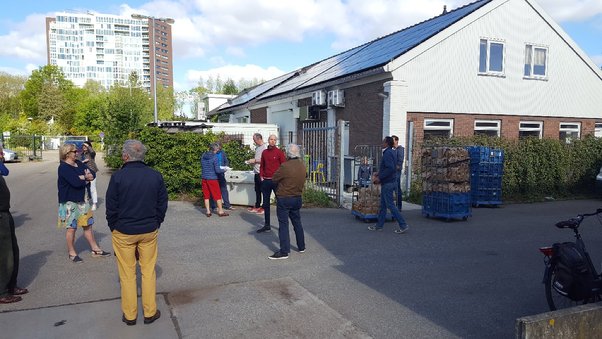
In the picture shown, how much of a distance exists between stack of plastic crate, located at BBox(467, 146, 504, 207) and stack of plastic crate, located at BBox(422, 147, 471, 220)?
2373 millimetres

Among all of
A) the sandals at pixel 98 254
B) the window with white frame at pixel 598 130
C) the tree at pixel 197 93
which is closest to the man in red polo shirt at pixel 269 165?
the sandals at pixel 98 254

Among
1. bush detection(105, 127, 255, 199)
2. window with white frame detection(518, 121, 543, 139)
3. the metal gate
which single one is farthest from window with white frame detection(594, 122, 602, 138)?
bush detection(105, 127, 255, 199)

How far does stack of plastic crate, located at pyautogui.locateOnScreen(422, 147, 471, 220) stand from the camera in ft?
31.7

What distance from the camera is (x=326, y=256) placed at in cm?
677

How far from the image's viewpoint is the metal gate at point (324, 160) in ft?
38.6

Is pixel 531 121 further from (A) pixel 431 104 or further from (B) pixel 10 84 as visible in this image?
(B) pixel 10 84

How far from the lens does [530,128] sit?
646 inches

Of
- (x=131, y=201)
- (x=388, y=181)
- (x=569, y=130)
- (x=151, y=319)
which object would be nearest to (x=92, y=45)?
(x=569, y=130)

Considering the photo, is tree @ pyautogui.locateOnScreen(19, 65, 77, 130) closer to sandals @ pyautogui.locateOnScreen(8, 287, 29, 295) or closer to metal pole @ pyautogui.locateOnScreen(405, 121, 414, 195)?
metal pole @ pyautogui.locateOnScreen(405, 121, 414, 195)

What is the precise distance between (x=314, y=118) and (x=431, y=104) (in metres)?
5.14

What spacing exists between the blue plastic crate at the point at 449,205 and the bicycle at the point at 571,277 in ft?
16.8

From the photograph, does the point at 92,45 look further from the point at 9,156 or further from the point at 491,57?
the point at 491,57

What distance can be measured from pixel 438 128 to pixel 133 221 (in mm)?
12410

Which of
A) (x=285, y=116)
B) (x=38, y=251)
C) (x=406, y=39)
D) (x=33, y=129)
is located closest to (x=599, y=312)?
(x=38, y=251)
